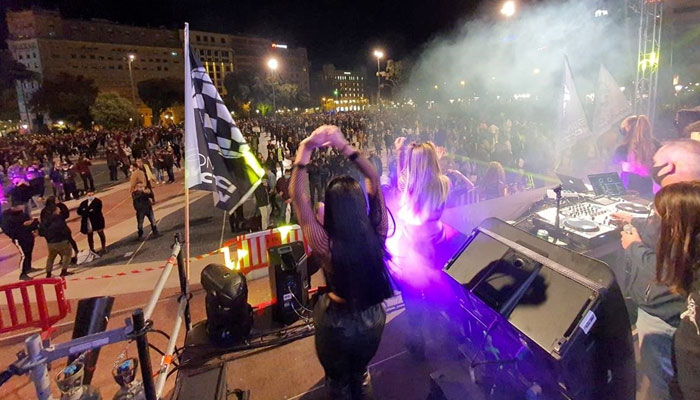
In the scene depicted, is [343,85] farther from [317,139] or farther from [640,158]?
[317,139]

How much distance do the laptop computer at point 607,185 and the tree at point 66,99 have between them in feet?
251

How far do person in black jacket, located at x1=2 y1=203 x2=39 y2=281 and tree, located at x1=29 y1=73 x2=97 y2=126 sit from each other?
68.5m

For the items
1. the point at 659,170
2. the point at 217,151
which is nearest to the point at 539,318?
the point at 659,170

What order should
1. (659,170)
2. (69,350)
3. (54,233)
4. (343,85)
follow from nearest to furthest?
(69,350) → (659,170) → (54,233) → (343,85)

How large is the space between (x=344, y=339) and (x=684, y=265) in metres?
2.03

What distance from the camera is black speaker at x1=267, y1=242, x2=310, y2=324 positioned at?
4746mm

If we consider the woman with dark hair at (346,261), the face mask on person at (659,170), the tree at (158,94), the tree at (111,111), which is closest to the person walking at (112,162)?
the woman with dark hair at (346,261)

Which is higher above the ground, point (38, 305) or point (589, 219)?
point (589, 219)

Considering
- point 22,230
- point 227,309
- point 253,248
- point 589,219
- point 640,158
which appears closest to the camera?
point 227,309

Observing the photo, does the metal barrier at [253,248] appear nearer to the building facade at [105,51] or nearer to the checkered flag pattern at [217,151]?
the checkered flag pattern at [217,151]

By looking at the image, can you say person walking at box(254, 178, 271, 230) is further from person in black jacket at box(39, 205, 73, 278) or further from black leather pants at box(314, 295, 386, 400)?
black leather pants at box(314, 295, 386, 400)

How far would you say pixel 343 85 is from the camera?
179875mm

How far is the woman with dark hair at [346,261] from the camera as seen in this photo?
237cm

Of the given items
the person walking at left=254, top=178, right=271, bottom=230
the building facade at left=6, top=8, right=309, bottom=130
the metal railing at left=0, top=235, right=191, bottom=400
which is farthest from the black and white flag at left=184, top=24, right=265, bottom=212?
the building facade at left=6, top=8, right=309, bottom=130
